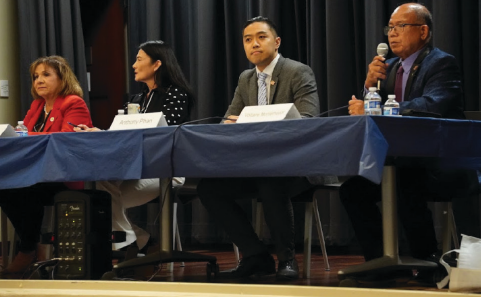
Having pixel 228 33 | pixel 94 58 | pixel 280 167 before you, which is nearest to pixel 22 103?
pixel 94 58

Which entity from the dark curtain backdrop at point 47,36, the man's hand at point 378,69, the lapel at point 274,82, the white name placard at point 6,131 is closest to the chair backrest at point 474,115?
the man's hand at point 378,69

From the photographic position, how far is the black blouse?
395 cm

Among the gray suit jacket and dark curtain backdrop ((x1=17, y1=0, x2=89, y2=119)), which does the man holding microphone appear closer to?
the gray suit jacket

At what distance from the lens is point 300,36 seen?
493 centimetres

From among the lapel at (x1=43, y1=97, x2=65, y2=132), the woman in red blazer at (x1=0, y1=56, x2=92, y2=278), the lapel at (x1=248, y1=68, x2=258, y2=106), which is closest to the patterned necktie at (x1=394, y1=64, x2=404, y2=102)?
the lapel at (x1=248, y1=68, x2=258, y2=106)

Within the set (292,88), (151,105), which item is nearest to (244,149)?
(292,88)

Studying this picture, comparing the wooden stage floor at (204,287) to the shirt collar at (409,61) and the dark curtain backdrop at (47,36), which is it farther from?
the dark curtain backdrop at (47,36)

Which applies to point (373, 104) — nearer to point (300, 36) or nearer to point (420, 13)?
point (420, 13)

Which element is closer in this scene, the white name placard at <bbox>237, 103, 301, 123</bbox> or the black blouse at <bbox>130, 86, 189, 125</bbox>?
the white name placard at <bbox>237, 103, 301, 123</bbox>

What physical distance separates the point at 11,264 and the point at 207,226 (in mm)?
1604

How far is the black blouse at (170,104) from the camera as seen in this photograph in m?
3.95

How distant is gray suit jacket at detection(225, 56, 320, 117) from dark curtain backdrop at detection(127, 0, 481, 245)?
3.39ft

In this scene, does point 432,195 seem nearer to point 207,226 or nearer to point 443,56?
point 443,56

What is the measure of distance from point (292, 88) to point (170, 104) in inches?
27.2
